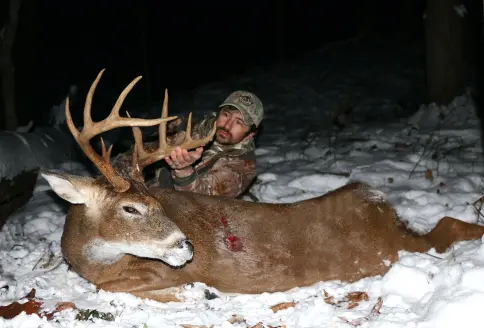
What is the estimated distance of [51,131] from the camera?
8344 mm

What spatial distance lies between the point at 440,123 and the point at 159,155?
5.54 metres

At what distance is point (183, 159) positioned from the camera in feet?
16.3

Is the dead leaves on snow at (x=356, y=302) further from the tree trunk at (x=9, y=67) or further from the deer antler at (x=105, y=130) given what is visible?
the tree trunk at (x=9, y=67)

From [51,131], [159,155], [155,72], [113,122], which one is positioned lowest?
[155,72]

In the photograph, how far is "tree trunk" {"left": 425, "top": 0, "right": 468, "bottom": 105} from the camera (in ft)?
30.1

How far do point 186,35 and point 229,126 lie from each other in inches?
749

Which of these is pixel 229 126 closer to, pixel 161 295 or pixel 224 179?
pixel 224 179

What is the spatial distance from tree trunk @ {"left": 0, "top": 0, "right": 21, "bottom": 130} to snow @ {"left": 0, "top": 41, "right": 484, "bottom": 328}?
2.27 m

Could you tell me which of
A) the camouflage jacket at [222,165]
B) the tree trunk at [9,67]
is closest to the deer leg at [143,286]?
the camouflage jacket at [222,165]

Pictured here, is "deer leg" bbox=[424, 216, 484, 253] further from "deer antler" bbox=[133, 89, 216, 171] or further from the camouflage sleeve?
"deer antler" bbox=[133, 89, 216, 171]

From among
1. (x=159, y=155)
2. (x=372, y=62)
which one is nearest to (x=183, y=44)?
(x=372, y=62)

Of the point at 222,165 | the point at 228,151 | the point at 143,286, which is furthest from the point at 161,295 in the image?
the point at 228,151

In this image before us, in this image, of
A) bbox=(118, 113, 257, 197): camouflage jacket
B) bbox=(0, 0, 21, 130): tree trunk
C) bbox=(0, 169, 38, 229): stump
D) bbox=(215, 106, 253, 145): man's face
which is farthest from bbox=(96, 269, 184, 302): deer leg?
bbox=(0, 0, 21, 130): tree trunk

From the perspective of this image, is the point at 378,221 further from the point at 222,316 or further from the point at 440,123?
the point at 440,123
